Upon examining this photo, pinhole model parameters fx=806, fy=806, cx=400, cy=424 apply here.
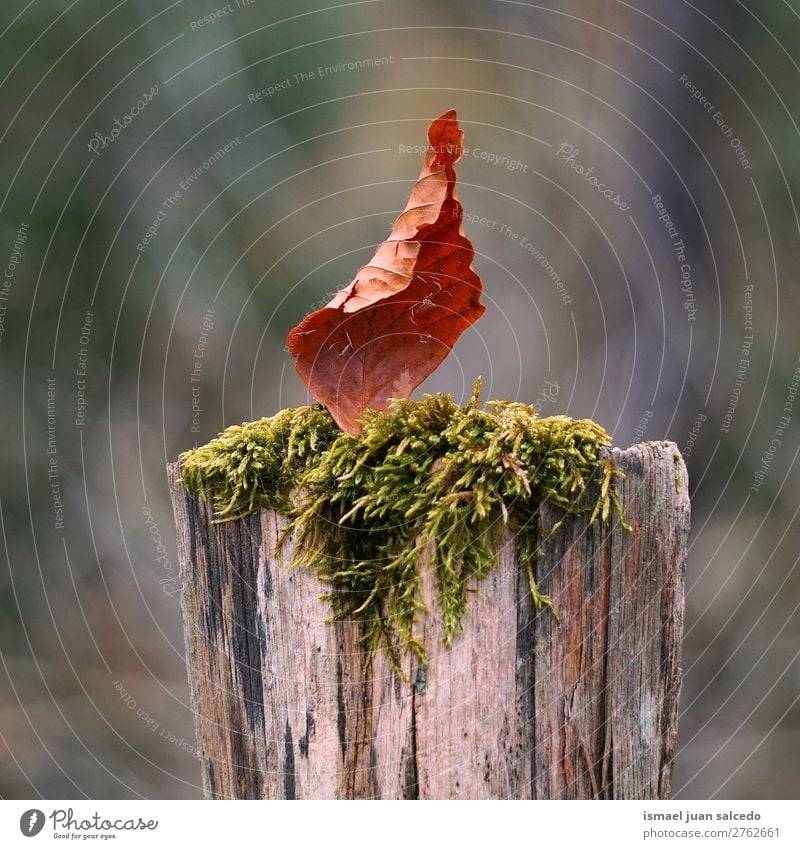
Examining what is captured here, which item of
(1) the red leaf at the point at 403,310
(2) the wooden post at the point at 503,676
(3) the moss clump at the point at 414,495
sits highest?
(1) the red leaf at the point at 403,310

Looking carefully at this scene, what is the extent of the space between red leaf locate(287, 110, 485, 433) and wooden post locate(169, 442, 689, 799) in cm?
37

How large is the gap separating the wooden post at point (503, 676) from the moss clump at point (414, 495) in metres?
0.04

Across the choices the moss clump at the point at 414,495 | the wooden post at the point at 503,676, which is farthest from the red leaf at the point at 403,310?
the wooden post at the point at 503,676

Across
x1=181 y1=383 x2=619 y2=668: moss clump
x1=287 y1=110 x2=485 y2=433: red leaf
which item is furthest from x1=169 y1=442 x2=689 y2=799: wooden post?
x1=287 y1=110 x2=485 y2=433: red leaf

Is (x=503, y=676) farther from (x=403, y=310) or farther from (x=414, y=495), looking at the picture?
(x=403, y=310)

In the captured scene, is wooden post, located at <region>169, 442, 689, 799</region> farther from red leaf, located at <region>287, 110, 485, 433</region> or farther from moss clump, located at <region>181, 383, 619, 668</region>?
red leaf, located at <region>287, 110, 485, 433</region>

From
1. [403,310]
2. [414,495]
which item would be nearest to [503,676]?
[414,495]

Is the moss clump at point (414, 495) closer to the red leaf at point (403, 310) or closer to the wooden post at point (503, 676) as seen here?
the wooden post at point (503, 676)

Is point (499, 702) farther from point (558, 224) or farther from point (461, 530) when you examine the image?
point (558, 224)

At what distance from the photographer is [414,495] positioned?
1707 mm

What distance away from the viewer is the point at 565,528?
1.72 metres

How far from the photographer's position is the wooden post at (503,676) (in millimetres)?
1727

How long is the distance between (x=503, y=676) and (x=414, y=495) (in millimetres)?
446

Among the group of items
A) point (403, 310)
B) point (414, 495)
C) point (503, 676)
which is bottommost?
point (503, 676)
